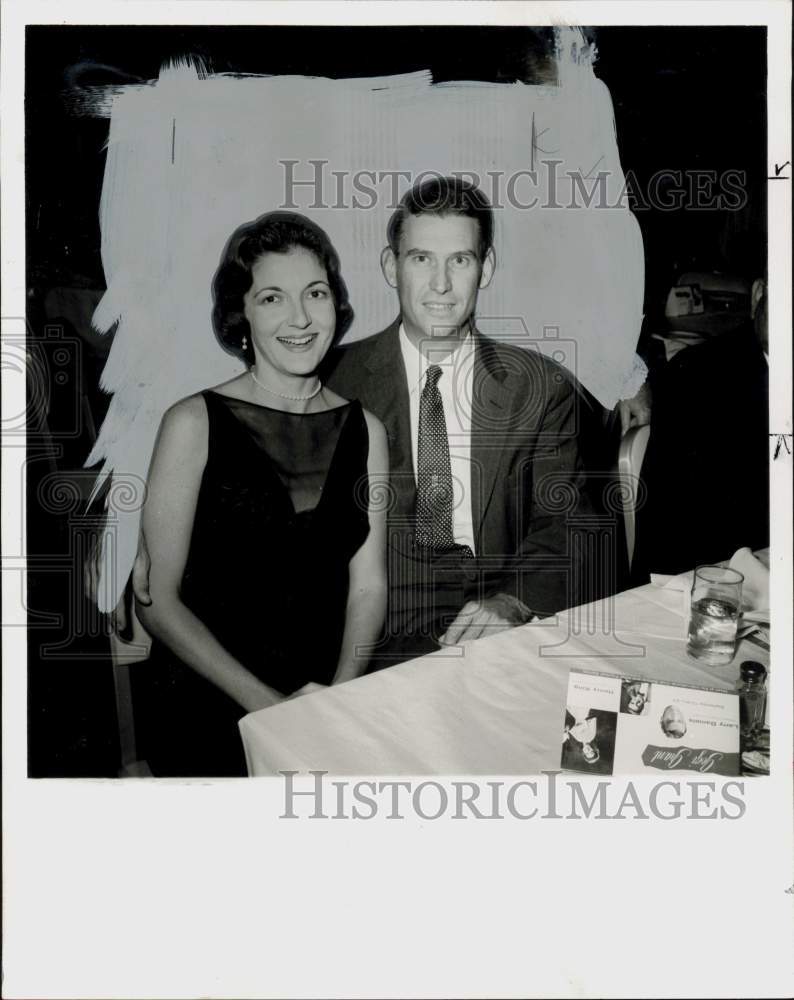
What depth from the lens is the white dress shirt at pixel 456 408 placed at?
7.09ft

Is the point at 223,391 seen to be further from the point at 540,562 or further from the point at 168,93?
the point at 540,562

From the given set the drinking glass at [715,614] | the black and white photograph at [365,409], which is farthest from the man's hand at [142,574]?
the drinking glass at [715,614]

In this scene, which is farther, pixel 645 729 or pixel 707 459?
pixel 707 459

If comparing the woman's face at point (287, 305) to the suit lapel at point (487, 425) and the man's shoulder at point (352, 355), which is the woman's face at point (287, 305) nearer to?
the man's shoulder at point (352, 355)

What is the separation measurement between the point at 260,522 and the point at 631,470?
81 centimetres

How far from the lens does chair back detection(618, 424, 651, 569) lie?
2.20 metres

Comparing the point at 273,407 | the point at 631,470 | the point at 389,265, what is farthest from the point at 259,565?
the point at 631,470

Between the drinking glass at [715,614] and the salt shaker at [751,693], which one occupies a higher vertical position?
the drinking glass at [715,614]

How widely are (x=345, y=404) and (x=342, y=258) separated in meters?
0.31

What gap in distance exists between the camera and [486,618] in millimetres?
2176

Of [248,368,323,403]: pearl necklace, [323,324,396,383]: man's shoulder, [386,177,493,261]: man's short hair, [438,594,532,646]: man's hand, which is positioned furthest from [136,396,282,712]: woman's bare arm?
[386,177,493,261]: man's short hair

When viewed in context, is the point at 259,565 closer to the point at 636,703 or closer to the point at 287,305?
the point at 287,305

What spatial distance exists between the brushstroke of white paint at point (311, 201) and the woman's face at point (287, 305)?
0.06 metres

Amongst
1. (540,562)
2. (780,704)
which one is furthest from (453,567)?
(780,704)
